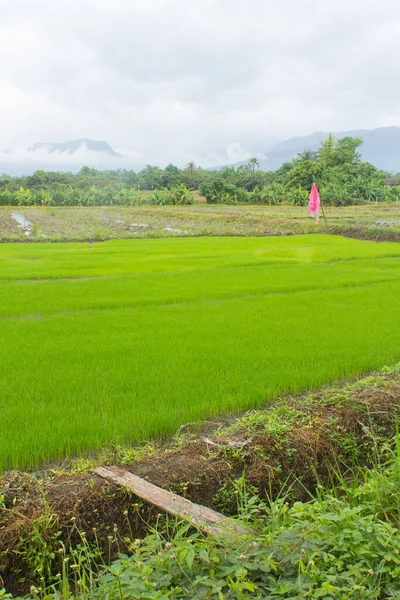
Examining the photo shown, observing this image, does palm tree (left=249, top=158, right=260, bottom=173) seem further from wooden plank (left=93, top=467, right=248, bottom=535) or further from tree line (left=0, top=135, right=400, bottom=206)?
wooden plank (left=93, top=467, right=248, bottom=535)

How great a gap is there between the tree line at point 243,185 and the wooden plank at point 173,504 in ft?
114

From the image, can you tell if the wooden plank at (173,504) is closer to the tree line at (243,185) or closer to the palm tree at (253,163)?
the tree line at (243,185)

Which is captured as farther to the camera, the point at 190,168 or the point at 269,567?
the point at 190,168

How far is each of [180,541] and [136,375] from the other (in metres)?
2.44

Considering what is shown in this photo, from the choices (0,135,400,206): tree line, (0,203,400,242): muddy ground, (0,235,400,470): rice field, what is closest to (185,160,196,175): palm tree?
(0,135,400,206): tree line

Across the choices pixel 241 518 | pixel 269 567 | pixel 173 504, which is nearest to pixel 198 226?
pixel 173 504

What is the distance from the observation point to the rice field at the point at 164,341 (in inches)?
133

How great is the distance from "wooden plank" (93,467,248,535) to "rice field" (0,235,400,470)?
549 millimetres

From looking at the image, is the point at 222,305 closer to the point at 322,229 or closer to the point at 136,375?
the point at 136,375

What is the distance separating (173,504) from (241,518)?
0.34 metres

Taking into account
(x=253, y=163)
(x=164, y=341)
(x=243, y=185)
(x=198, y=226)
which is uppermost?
(x=253, y=163)

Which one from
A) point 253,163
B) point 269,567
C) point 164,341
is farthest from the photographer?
point 253,163

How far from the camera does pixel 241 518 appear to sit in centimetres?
220

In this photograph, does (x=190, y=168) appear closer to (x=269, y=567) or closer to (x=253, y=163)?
(x=253, y=163)
